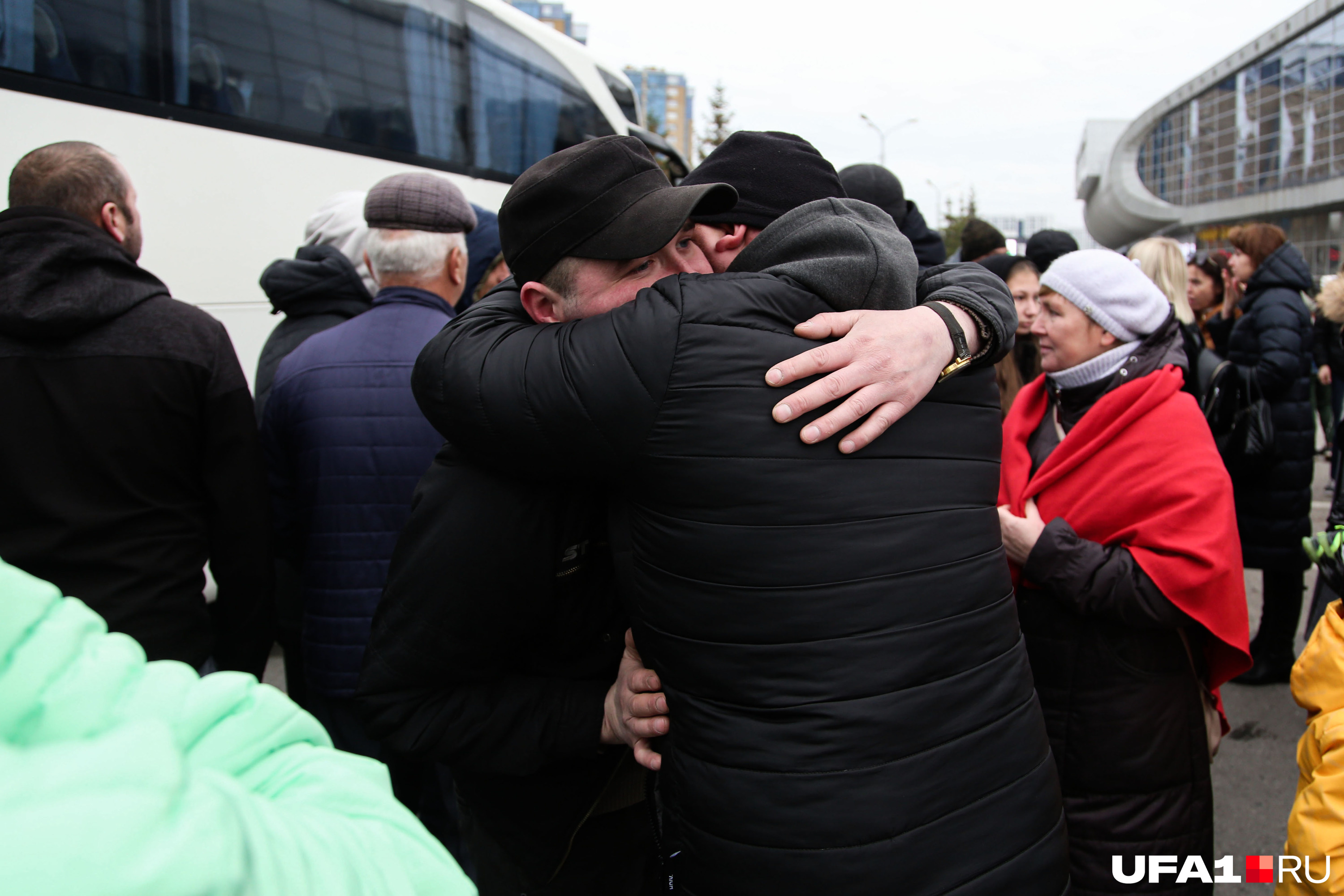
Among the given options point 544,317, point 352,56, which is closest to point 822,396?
point 544,317

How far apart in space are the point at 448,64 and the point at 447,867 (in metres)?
7.43

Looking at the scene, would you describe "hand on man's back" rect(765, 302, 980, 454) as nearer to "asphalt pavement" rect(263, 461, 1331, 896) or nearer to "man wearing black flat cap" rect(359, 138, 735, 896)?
"man wearing black flat cap" rect(359, 138, 735, 896)

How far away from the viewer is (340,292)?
10.6ft

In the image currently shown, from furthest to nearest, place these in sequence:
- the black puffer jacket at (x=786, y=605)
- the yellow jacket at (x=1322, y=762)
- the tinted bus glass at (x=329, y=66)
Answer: the tinted bus glass at (x=329, y=66), the yellow jacket at (x=1322, y=762), the black puffer jacket at (x=786, y=605)

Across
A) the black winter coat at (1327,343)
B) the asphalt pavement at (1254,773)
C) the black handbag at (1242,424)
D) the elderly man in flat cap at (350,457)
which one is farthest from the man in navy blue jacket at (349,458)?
the black winter coat at (1327,343)

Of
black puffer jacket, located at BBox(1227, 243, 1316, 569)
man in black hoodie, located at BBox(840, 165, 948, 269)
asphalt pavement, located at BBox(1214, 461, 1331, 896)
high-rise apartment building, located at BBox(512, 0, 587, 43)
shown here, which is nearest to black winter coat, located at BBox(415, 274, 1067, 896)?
man in black hoodie, located at BBox(840, 165, 948, 269)

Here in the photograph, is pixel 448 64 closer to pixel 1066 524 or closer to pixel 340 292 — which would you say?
pixel 340 292

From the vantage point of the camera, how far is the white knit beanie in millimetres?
2508

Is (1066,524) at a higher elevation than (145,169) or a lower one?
lower

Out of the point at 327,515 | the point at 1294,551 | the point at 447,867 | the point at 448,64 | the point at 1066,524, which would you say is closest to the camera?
the point at 447,867

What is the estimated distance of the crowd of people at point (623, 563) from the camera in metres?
0.65

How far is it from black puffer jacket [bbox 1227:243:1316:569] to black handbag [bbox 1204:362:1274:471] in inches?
7.5

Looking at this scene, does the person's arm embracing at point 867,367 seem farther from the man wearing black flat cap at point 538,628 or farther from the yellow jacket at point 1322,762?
the yellow jacket at point 1322,762

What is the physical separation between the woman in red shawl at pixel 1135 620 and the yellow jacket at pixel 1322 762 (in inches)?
12.7
